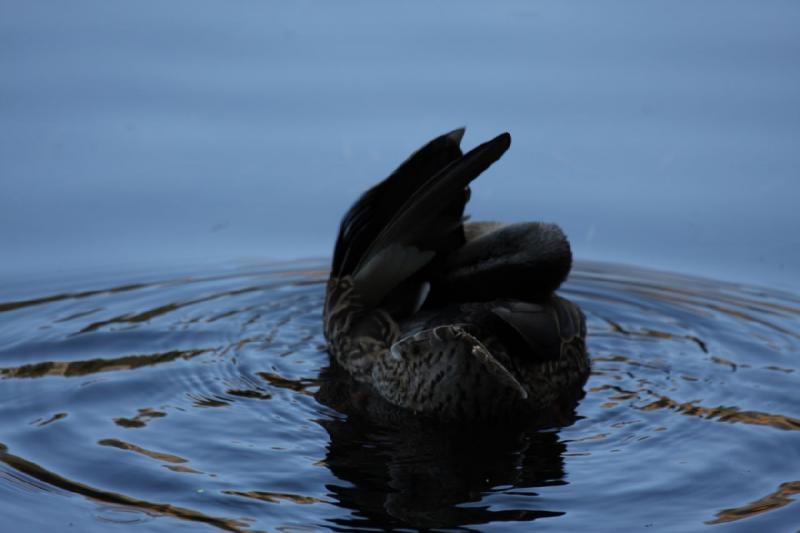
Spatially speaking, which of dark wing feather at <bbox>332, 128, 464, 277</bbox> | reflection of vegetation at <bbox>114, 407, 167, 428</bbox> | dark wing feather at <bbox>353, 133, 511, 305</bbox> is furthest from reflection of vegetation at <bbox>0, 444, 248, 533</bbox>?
dark wing feather at <bbox>332, 128, 464, 277</bbox>

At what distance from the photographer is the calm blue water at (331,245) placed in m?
5.62

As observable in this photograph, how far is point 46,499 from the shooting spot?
17.9 feet

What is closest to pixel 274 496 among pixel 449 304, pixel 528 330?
pixel 528 330

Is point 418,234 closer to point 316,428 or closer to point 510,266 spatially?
point 510,266

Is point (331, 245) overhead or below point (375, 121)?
below

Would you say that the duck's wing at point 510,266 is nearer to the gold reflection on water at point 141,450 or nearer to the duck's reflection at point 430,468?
the duck's reflection at point 430,468

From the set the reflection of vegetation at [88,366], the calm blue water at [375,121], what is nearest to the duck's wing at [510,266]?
the reflection of vegetation at [88,366]

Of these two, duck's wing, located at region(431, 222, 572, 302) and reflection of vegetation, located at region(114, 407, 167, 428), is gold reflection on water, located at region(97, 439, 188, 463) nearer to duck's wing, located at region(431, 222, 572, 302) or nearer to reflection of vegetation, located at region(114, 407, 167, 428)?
reflection of vegetation, located at region(114, 407, 167, 428)

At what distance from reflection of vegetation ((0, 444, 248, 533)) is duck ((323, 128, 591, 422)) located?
4.87 feet

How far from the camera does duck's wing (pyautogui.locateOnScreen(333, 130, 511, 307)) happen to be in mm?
6641

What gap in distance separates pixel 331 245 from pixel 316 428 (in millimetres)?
2933

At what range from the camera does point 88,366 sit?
707 centimetres

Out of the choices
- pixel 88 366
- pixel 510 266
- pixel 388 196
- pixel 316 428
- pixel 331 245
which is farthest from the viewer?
pixel 331 245

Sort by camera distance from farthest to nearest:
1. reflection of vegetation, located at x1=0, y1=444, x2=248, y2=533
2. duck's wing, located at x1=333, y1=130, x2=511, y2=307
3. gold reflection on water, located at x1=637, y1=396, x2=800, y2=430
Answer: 1. duck's wing, located at x1=333, y1=130, x2=511, y2=307
2. gold reflection on water, located at x1=637, y1=396, x2=800, y2=430
3. reflection of vegetation, located at x1=0, y1=444, x2=248, y2=533
